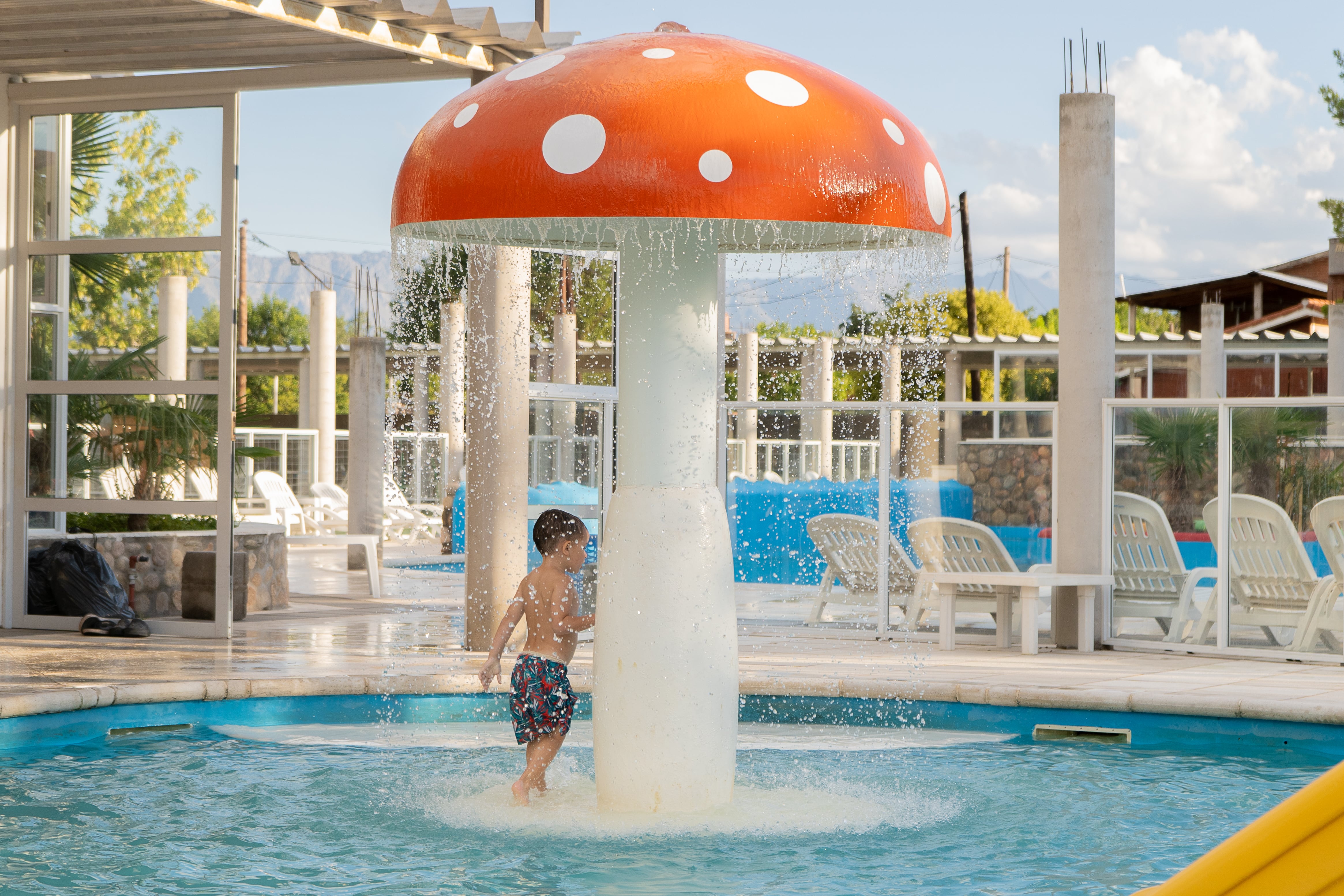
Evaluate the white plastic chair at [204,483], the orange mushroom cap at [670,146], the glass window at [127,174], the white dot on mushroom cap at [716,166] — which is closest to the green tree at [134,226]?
the glass window at [127,174]

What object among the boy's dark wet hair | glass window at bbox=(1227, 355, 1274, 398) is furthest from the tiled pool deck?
glass window at bbox=(1227, 355, 1274, 398)

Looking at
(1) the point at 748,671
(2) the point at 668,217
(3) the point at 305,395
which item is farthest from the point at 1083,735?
(3) the point at 305,395

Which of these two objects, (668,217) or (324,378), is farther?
(324,378)

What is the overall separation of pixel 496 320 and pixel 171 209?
2.59m

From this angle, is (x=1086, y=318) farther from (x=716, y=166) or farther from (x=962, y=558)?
(x=716, y=166)

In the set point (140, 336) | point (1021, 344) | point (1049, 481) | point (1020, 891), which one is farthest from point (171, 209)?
point (1021, 344)

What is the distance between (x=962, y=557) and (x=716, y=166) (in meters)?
6.56

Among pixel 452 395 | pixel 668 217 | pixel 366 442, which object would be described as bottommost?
pixel 366 442

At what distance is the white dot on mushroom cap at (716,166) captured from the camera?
14.6 ft

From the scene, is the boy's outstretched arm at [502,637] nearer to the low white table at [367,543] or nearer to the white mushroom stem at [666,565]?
the white mushroom stem at [666,565]

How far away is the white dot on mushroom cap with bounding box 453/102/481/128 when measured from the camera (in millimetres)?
4758

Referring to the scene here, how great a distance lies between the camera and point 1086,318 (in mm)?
10102

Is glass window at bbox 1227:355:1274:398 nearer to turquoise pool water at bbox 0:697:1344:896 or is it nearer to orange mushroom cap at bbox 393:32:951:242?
turquoise pool water at bbox 0:697:1344:896

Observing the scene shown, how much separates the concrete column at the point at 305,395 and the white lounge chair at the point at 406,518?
4.72m
